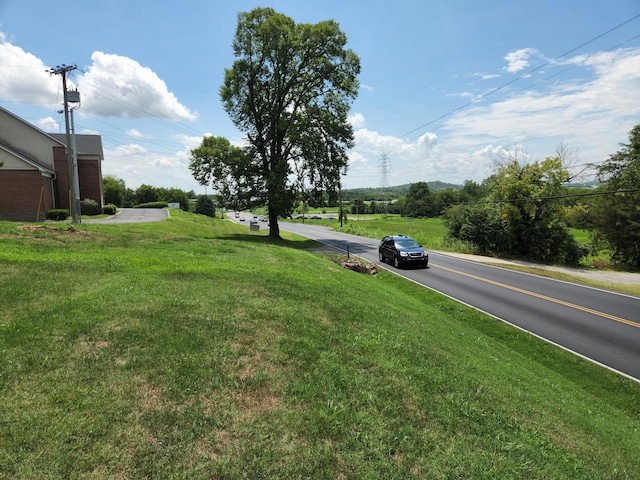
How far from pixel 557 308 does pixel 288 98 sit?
27.7m

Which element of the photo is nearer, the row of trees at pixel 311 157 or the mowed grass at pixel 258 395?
the mowed grass at pixel 258 395

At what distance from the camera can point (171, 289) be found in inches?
294

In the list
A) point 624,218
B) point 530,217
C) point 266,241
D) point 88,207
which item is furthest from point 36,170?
point 624,218

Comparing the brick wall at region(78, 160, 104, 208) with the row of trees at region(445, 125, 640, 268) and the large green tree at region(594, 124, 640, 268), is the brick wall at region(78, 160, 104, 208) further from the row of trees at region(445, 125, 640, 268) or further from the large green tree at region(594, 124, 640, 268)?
the large green tree at region(594, 124, 640, 268)

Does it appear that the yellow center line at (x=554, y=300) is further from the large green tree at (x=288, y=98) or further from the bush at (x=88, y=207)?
the bush at (x=88, y=207)

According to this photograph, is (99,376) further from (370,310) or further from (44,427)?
(370,310)

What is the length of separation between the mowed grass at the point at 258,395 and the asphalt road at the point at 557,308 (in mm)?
2370

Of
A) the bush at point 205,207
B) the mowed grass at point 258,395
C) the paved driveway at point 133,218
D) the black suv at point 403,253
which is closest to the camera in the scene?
the mowed grass at point 258,395

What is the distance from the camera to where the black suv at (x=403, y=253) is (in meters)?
22.9

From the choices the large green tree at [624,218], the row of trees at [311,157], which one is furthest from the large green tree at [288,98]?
the large green tree at [624,218]

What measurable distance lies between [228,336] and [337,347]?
171 centimetres

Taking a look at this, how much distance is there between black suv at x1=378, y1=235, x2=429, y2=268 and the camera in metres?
22.9

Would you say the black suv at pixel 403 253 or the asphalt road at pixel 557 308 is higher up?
the black suv at pixel 403 253

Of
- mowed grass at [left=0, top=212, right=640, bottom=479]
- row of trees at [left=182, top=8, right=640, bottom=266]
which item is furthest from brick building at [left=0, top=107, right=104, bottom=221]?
mowed grass at [left=0, top=212, right=640, bottom=479]
